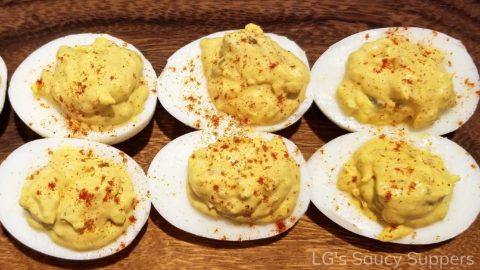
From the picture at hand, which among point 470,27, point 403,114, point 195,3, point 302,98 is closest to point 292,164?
point 302,98

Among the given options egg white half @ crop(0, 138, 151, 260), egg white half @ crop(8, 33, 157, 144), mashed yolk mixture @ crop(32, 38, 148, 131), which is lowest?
egg white half @ crop(0, 138, 151, 260)

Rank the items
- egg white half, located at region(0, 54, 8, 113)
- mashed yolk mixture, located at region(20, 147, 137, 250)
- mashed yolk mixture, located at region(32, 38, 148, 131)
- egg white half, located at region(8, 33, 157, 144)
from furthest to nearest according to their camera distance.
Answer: egg white half, located at region(0, 54, 8, 113), egg white half, located at region(8, 33, 157, 144), mashed yolk mixture, located at region(32, 38, 148, 131), mashed yolk mixture, located at region(20, 147, 137, 250)

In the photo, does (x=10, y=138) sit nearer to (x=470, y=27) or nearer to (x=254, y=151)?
(x=254, y=151)

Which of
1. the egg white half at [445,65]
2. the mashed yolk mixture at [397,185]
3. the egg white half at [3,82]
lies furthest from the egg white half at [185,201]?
the egg white half at [3,82]

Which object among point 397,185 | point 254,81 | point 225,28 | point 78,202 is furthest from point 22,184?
point 397,185

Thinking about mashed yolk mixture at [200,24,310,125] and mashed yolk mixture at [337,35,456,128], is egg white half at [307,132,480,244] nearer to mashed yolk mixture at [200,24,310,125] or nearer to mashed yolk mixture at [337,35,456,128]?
mashed yolk mixture at [337,35,456,128]

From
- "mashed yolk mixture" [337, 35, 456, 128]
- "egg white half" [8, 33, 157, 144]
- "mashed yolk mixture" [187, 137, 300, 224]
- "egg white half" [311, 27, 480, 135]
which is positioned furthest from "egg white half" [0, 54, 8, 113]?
"mashed yolk mixture" [337, 35, 456, 128]
